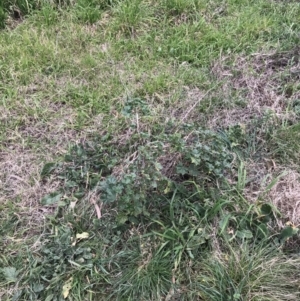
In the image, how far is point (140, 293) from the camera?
212cm

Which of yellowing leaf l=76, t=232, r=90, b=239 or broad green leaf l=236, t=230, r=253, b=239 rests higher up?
yellowing leaf l=76, t=232, r=90, b=239

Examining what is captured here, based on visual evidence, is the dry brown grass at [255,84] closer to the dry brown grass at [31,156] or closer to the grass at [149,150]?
the grass at [149,150]

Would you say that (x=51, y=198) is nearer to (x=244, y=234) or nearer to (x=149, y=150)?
(x=149, y=150)

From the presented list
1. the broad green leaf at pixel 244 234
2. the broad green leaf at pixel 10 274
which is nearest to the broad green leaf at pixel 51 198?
the broad green leaf at pixel 10 274

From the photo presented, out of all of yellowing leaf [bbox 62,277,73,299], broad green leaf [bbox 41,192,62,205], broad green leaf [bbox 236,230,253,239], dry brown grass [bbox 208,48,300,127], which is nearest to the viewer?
yellowing leaf [bbox 62,277,73,299]

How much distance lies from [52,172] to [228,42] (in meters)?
1.63

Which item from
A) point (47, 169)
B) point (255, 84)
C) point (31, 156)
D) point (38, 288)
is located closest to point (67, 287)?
point (38, 288)

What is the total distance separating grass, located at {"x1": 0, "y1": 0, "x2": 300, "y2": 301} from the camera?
2.18 meters

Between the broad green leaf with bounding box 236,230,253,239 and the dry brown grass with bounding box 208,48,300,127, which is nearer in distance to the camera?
the broad green leaf with bounding box 236,230,253,239

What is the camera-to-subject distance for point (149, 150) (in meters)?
2.43

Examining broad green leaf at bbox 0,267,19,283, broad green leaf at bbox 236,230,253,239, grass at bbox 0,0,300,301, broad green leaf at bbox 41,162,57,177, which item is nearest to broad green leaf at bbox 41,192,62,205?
grass at bbox 0,0,300,301

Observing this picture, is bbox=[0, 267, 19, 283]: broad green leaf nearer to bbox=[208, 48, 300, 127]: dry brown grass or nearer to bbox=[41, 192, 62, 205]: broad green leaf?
bbox=[41, 192, 62, 205]: broad green leaf

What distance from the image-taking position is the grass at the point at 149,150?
2182 millimetres

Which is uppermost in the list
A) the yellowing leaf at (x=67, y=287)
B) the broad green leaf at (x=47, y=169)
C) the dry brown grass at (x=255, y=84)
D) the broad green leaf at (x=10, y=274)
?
the broad green leaf at (x=47, y=169)
